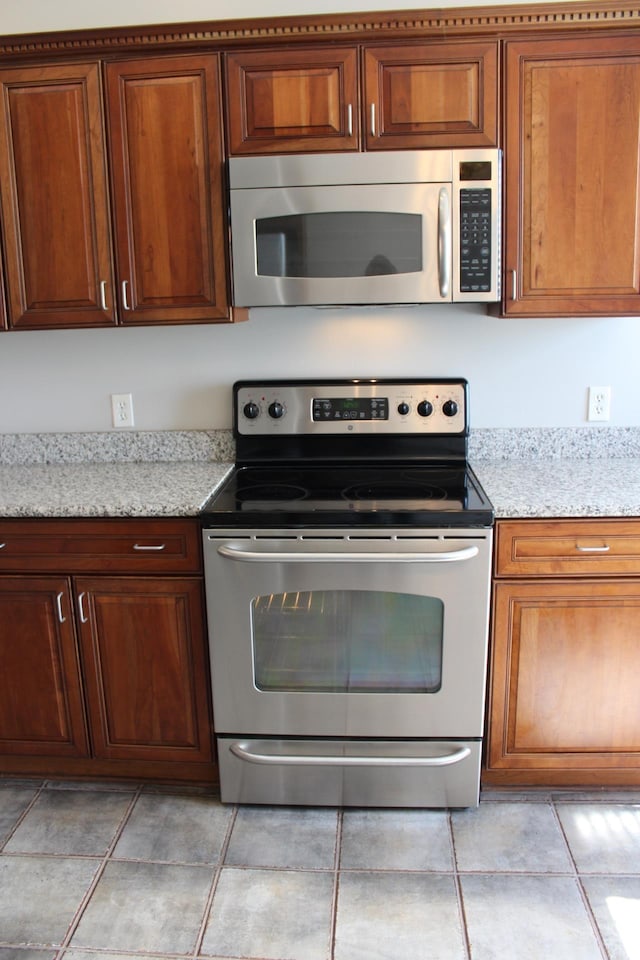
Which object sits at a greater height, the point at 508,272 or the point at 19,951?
the point at 508,272

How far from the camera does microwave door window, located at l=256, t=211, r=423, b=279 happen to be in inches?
80.6

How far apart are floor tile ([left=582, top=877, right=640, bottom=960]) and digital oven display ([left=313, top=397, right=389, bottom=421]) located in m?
1.39

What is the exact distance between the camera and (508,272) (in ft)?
6.84

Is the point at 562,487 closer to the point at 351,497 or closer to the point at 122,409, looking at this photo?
the point at 351,497

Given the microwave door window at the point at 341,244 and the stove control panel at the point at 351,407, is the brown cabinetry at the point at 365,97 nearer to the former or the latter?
the microwave door window at the point at 341,244

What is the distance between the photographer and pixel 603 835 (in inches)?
78.7

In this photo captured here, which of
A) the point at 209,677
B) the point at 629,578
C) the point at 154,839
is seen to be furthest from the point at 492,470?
the point at 154,839

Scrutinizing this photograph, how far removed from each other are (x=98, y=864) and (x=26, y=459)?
51.6 inches

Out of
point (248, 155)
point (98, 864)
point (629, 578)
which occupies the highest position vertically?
point (248, 155)

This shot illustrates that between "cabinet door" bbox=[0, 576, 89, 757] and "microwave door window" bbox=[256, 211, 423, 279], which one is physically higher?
"microwave door window" bbox=[256, 211, 423, 279]

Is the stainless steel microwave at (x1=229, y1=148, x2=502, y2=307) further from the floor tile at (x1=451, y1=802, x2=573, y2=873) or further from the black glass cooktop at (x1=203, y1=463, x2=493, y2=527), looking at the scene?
the floor tile at (x1=451, y1=802, x2=573, y2=873)

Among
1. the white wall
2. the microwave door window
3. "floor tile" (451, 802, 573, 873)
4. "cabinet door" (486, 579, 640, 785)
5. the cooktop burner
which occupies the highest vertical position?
the microwave door window

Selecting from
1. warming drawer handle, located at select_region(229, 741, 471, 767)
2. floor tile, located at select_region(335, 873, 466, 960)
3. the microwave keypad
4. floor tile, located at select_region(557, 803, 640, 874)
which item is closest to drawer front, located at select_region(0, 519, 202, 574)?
warming drawer handle, located at select_region(229, 741, 471, 767)

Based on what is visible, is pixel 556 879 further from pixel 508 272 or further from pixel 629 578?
pixel 508 272
